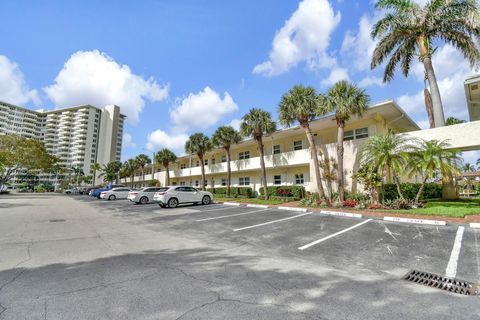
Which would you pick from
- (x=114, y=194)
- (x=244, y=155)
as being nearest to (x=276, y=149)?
(x=244, y=155)

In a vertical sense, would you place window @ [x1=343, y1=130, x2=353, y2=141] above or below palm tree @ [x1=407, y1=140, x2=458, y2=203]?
above

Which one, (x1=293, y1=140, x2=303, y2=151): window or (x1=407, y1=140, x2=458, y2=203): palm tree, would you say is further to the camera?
(x1=293, y1=140, x2=303, y2=151): window

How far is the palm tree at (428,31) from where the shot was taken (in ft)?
49.2

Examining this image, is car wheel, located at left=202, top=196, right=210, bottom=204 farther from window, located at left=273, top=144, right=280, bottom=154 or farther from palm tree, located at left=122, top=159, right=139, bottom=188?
palm tree, located at left=122, top=159, right=139, bottom=188

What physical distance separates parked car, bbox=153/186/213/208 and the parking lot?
9.24 m

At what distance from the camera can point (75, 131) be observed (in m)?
116

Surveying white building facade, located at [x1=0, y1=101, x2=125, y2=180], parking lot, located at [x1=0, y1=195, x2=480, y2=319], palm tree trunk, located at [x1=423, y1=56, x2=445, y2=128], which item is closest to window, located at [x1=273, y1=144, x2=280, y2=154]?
palm tree trunk, located at [x1=423, y1=56, x2=445, y2=128]

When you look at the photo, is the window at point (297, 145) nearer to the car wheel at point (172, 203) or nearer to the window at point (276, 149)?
the window at point (276, 149)

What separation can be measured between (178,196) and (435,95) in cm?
1930

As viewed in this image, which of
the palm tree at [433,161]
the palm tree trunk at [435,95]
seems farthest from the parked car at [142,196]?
the palm tree trunk at [435,95]

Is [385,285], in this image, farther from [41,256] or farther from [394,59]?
[394,59]

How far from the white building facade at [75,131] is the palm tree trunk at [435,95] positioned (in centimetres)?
12850

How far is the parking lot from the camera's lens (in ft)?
10.9

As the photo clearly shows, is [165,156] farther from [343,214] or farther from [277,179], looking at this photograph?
[343,214]
